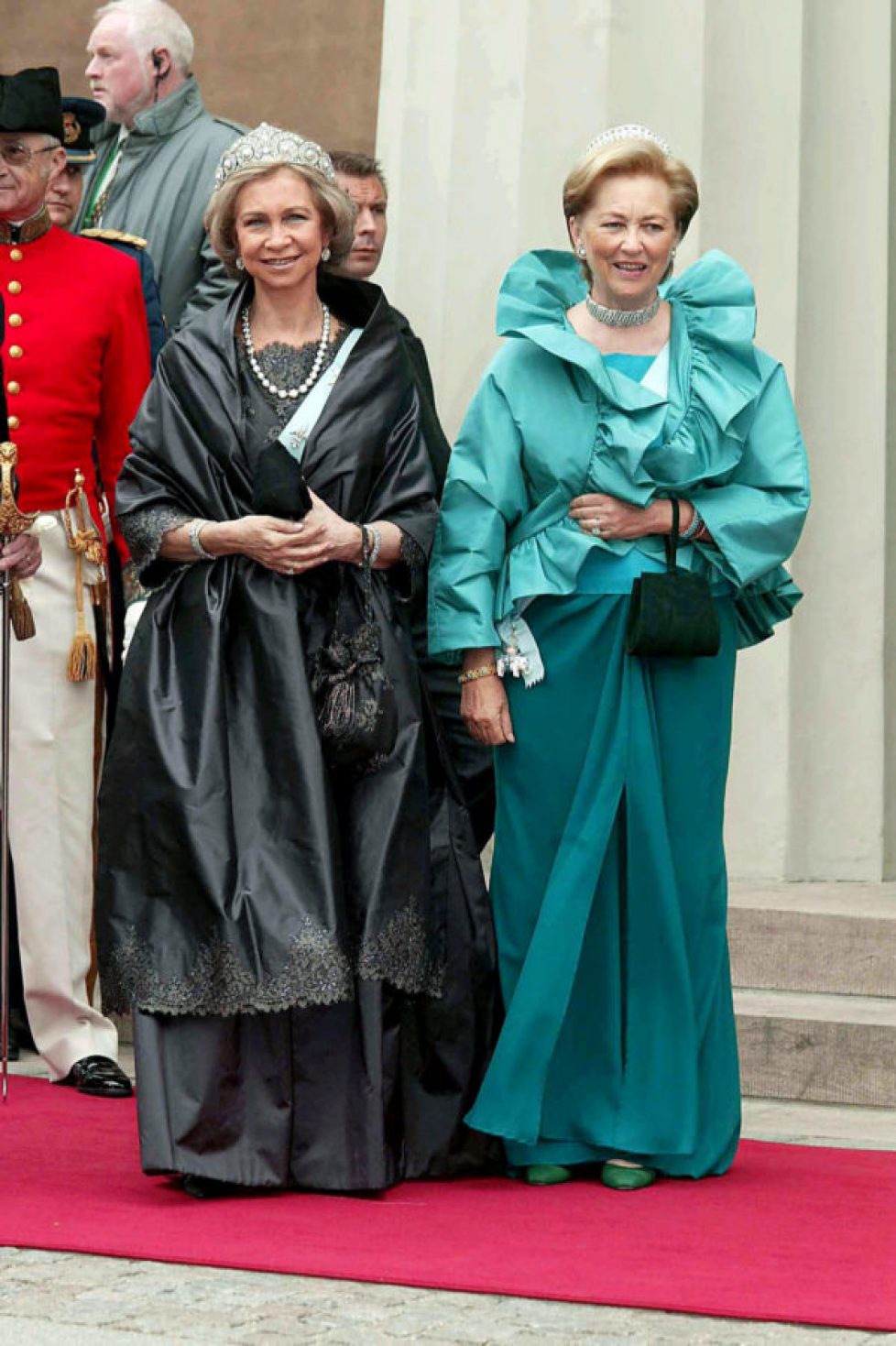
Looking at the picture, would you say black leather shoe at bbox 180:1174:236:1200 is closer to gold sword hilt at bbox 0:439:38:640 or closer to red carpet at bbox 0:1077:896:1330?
red carpet at bbox 0:1077:896:1330

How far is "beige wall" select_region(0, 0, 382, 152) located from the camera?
8750 mm

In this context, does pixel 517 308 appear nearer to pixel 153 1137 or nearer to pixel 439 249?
pixel 153 1137

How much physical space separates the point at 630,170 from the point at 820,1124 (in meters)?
2.14

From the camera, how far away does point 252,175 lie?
486cm

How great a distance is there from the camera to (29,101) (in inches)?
224

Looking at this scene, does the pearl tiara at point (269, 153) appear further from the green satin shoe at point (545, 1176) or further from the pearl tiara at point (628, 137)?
the green satin shoe at point (545, 1176)

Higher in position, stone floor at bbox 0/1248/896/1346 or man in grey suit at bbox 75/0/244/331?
man in grey suit at bbox 75/0/244/331

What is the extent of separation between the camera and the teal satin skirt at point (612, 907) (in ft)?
15.5

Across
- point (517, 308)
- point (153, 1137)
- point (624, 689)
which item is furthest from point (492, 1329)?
point (517, 308)

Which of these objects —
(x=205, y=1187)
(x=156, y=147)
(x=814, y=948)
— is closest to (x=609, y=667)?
(x=205, y=1187)

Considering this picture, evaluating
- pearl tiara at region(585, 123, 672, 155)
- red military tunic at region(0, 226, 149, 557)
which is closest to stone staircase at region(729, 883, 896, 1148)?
red military tunic at region(0, 226, 149, 557)

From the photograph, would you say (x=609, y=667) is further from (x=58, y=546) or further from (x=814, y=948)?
(x=814, y=948)

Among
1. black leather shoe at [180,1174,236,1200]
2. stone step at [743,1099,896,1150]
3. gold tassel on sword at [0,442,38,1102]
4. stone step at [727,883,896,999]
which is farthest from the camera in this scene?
stone step at [727,883,896,999]

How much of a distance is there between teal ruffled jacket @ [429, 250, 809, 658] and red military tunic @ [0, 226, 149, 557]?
1303mm
